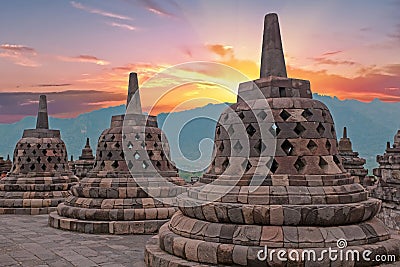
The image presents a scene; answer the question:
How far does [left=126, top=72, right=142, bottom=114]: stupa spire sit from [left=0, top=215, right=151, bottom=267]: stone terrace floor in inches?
165

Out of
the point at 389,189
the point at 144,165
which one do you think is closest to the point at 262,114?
the point at 144,165

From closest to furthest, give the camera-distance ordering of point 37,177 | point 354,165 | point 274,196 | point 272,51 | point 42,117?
1. point 274,196
2. point 272,51
3. point 37,177
4. point 42,117
5. point 354,165

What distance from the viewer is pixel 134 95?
13.8 m

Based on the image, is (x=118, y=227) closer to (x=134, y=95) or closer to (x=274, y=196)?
(x=134, y=95)

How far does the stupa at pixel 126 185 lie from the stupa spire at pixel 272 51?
5617mm

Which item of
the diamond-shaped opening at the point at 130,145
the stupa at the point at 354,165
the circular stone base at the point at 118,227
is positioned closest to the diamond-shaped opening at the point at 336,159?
the circular stone base at the point at 118,227

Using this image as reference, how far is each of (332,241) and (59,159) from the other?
13749 mm

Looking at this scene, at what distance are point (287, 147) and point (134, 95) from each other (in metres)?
7.63

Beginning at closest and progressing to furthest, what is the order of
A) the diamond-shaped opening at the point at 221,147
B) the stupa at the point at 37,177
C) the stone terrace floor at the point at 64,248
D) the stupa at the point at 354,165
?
the diamond-shaped opening at the point at 221,147 < the stone terrace floor at the point at 64,248 < the stupa at the point at 37,177 < the stupa at the point at 354,165

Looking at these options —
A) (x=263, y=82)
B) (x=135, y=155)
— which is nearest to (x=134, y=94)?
(x=135, y=155)

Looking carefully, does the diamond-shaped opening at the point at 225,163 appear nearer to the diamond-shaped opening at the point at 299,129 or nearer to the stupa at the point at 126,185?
the diamond-shaped opening at the point at 299,129

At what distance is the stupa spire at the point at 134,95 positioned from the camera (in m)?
13.6

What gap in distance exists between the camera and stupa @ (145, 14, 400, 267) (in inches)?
253

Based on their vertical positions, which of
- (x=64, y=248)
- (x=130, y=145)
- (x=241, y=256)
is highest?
(x=130, y=145)
